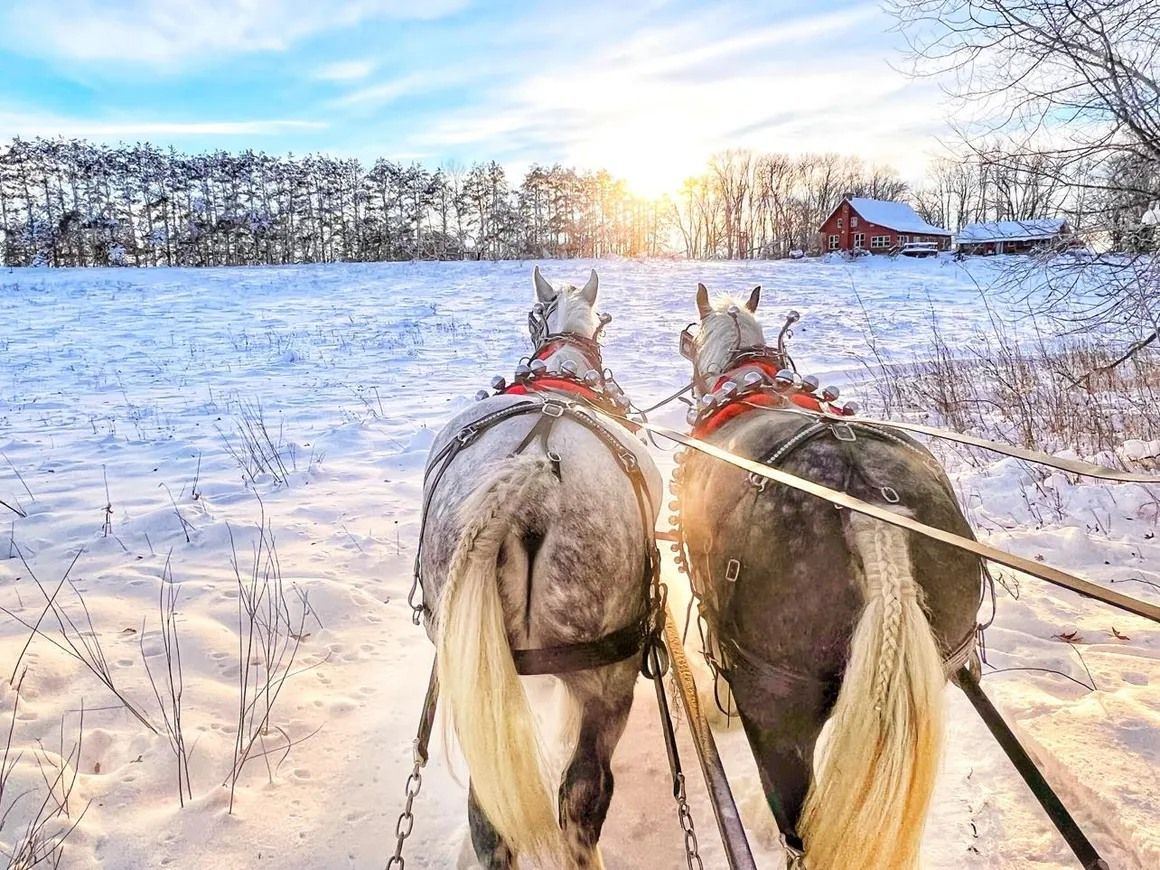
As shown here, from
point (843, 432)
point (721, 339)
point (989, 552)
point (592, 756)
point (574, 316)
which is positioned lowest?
point (592, 756)

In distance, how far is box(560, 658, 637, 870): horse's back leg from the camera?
6.73 ft

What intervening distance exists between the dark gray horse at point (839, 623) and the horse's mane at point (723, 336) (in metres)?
0.89

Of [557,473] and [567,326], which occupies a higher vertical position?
[567,326]

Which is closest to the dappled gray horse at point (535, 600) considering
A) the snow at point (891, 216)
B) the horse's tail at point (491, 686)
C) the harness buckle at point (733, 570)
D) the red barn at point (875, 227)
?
the horse's tail at point (491, 686)

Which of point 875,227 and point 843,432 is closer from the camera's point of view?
point 843,432

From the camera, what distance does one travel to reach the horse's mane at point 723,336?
3184 millimetres

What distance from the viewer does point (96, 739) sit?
2.61 meters

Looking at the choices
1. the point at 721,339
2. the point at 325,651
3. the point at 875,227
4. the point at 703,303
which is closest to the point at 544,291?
the point at 703,303

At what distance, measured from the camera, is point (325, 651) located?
3.47 m

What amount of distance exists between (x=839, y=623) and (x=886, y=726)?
277mm

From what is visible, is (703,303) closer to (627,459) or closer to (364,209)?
(627,459)

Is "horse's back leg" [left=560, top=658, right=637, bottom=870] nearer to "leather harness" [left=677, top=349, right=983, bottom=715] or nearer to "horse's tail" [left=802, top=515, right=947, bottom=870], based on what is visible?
"leather harness" [left=677, top=349, right=983, bottom=715]

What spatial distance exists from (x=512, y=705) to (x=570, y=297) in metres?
2.64

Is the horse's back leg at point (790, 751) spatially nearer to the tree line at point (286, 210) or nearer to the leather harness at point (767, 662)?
the leather harness at point (767, 662)
